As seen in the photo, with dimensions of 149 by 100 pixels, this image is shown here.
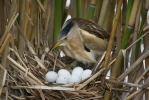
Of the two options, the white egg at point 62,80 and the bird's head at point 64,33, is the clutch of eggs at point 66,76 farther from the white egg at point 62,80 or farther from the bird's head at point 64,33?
the bird's head at point 64,33

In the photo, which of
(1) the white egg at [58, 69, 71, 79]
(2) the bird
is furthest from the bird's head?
(1) the white egg at [58, 69, 71, 79]

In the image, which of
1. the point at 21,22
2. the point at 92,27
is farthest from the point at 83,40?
the point at 21,22

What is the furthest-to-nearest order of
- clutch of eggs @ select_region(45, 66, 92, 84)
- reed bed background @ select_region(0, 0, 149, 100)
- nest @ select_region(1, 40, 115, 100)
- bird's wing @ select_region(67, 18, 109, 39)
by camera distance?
bird's wing @ select_region(67, 18, 109, 39) < clutch of eggs @ select_region(45, 66, 92, 84) < nest @ select_region(1, 40, 115, 100) < reed bed background @ select_region(0, 0, 149, 100)

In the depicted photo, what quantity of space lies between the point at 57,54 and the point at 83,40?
0.64 ft

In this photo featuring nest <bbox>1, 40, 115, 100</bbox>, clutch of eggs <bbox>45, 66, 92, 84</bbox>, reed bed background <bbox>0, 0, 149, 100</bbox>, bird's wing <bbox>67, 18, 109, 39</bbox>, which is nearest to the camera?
reed bed background <bbox>0, 0, 149, 100</bbox>

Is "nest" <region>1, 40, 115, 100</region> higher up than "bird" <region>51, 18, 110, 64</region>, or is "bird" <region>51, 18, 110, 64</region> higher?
"bird" <region>51, 18, 110, 64</region>

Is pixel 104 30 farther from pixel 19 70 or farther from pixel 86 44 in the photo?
pixel 19 70

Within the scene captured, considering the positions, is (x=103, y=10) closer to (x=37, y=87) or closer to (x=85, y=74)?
(x=85, y=74)

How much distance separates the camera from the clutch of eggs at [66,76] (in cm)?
205

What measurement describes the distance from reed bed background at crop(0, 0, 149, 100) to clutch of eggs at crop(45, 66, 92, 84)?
5 centimetres

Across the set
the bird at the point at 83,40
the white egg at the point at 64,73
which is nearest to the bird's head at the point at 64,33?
the bird at the point at 83,40

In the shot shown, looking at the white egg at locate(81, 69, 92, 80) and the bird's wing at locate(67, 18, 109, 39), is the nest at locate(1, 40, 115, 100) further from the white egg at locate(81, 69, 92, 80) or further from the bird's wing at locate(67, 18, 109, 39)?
the bird's wing at locate(67, 18, 109, 39)

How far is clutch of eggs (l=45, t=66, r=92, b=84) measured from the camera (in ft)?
6.73

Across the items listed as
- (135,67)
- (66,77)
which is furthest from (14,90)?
(135,67)
